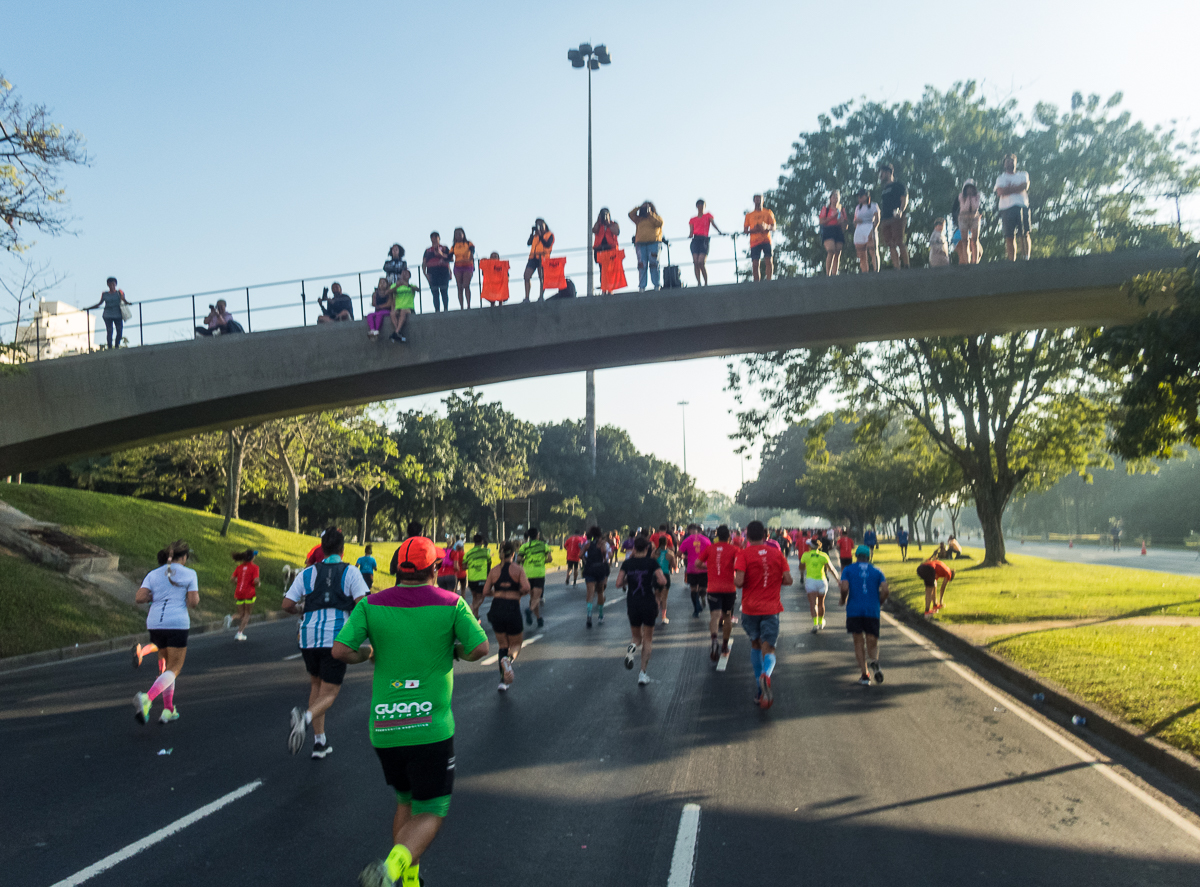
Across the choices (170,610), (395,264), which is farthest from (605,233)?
(170,610)

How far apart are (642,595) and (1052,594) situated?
1321 cm

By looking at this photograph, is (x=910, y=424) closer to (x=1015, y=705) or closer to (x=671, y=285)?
(x=671, y=285)

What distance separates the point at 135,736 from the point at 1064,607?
15.9 metres

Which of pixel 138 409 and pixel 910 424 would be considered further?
pixel 910 424

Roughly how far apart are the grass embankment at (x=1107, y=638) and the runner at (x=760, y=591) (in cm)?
315

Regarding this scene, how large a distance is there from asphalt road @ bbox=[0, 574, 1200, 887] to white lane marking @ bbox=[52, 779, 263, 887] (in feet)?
0.22

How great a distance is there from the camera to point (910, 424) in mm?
37125

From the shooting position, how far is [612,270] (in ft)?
62.3

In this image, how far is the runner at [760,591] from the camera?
397 inches

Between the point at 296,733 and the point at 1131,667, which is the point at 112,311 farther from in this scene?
the point at 1131,667

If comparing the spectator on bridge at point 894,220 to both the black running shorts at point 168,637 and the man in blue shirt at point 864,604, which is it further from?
the black running shorts at point 168,637

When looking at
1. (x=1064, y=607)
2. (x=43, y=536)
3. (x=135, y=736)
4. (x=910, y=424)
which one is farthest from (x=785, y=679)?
(x=910, y=424)

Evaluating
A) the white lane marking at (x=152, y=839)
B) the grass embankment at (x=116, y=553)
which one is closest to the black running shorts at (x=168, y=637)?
the white lane marking at (x=152, y=839)

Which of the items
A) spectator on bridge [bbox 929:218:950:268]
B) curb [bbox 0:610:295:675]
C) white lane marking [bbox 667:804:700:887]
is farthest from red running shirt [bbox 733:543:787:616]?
spectator on bridge [bbox 929:218:950:268]
